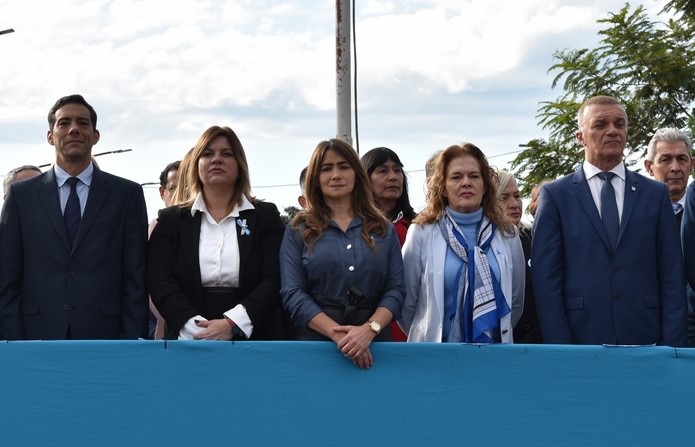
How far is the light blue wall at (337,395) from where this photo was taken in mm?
4141

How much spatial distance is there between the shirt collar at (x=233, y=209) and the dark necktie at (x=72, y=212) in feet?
1.85

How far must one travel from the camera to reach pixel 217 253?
4730mm

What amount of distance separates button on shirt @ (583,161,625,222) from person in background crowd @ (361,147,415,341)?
1.36 metres

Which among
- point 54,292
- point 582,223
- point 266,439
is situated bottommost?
point 266,439

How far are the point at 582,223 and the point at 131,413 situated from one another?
2.21 metres

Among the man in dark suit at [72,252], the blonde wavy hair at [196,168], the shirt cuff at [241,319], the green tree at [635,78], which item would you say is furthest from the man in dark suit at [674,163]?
the green tree at [635,78]

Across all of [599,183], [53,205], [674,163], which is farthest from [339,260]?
[674,163]

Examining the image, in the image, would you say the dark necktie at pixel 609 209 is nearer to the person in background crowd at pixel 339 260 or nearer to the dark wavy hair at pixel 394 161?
the person in background crowd at pixel 339 260

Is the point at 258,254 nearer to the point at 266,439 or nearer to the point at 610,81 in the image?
the point at 266,439

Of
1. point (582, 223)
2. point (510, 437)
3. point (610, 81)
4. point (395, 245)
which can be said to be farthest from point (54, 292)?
point (610, 81)

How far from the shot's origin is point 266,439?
13.6 ft

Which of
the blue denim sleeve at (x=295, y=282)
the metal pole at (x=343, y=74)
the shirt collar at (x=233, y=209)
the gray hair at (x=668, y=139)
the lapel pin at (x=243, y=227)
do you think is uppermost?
the metal pole at (x=343, y=74)

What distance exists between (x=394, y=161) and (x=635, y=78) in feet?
31.3

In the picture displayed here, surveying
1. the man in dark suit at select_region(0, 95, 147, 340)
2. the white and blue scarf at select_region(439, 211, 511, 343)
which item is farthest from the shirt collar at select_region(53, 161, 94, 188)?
the white and blue scarf at select_region(439, 211, 511, 343)
